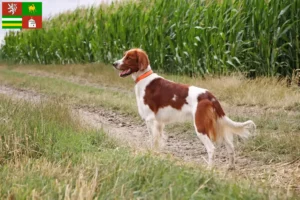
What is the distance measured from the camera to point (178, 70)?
42.2 ft

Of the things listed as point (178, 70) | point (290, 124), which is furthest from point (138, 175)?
point (178, 70)

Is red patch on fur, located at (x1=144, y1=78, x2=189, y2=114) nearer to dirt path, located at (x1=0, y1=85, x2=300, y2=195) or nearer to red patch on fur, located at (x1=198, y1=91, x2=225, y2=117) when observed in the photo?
red patch on fur, located at (x1=198, y1=91, x2=225, y2=117)

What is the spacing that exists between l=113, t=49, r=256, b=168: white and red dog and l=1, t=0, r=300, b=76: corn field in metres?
5.06

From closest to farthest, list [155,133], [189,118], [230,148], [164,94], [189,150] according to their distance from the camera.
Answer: [230,148], [189,118], [164,94], [155,133], [189,150]

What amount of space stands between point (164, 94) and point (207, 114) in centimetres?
64

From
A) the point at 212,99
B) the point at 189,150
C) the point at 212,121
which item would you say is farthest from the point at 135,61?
the point at 189,150

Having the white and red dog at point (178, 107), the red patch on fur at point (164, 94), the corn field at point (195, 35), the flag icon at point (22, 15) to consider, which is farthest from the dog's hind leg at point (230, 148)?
the flag icon at point (22, 15)

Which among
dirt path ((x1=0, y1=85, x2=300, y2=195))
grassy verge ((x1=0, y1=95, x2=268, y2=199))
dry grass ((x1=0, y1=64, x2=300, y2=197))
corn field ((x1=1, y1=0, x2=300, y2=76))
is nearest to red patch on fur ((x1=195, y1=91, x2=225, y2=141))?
dirt path ((x1=0, y1=85, x2=300, y2=195))

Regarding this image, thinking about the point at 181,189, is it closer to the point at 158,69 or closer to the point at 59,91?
the point at 59,91

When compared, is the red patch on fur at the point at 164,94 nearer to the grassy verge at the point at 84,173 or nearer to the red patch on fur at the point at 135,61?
the red patch on fur at the point at 135,61

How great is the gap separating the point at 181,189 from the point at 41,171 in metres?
1.05

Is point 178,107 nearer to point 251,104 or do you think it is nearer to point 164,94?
point 164,94

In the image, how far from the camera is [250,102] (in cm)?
864

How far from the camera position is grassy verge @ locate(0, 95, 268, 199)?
10.2ft
